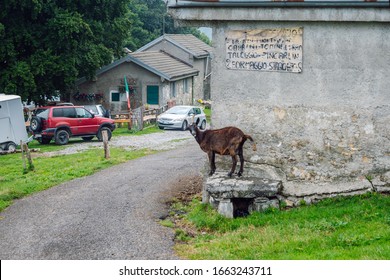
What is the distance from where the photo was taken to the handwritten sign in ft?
41.4

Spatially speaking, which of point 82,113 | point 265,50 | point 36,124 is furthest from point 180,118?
point 265,50

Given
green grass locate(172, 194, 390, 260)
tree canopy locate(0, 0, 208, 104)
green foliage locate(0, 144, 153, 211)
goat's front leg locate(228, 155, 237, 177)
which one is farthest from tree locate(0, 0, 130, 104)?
green grass locate(172, 194, 390, 260)

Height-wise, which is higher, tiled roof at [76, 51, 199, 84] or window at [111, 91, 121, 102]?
tiled roof at [76, 51, 199, 84]

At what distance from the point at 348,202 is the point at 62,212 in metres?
6.01

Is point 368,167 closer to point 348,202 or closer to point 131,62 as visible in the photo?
point 348,202

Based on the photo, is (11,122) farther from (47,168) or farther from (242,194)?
(242,194)

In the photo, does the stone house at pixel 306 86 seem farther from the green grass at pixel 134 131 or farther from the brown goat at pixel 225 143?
the green grass at pixel 134 131

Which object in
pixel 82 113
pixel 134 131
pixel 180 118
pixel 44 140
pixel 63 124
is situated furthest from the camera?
pixel 180 118

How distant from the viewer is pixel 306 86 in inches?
497

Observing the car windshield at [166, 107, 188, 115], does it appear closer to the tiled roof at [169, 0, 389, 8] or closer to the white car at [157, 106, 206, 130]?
the white car at [157, 106, 206, 130]

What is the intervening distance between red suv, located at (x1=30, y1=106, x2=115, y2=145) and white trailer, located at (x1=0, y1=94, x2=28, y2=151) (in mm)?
2287

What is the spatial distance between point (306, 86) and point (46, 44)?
73.7 ft

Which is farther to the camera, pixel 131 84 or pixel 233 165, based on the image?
pixel 131 84

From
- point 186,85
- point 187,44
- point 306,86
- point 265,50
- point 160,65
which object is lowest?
point 186,85
